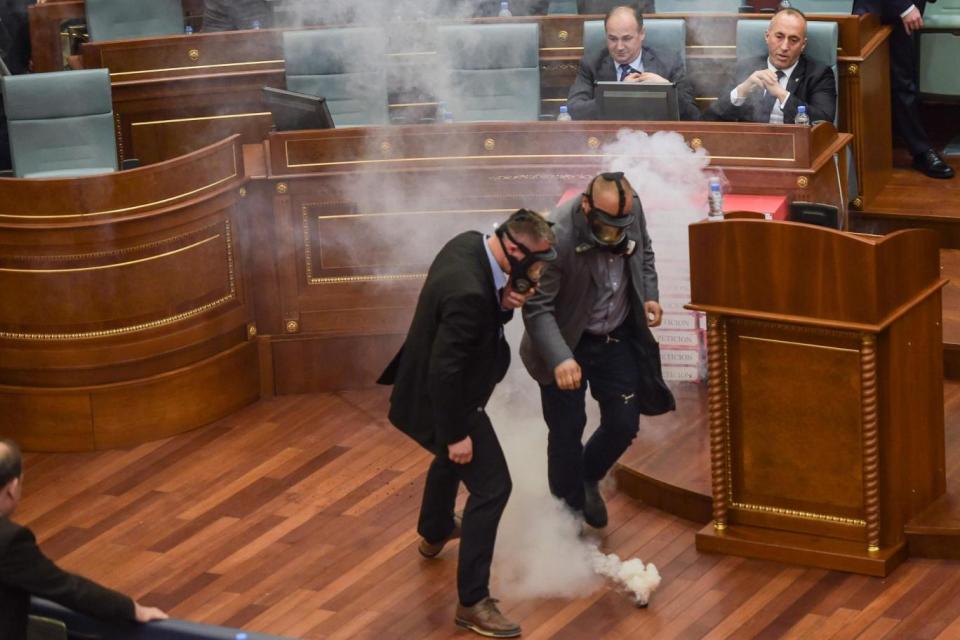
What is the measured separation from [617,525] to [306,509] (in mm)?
939

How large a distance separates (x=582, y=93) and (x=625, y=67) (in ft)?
0.62

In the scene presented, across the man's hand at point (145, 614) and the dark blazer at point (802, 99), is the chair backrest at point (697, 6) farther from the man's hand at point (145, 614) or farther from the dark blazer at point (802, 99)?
the man's hand at point (145, 614)

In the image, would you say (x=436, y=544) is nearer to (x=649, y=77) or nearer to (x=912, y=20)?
(x=649, y=77)

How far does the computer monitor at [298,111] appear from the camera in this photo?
5.55m

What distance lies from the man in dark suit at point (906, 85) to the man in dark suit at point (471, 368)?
3.09 metres

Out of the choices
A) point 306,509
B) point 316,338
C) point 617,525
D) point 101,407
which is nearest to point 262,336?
point 316,338

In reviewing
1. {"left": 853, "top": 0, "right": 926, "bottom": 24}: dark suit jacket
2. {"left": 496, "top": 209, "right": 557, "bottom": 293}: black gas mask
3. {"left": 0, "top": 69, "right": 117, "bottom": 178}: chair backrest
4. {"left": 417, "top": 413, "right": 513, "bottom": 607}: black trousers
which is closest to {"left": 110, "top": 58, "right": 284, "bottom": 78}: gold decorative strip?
{"left": 0, "top": 69, "right": 117, "bottom": 178}: chair backrest

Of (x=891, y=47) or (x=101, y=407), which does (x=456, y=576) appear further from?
(x=891, y=47)

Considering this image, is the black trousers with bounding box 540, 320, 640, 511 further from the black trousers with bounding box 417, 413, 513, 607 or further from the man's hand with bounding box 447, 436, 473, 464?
the man's hand with bounding box 447, 436, 473, 464

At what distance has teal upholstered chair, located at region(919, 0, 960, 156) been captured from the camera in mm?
6520

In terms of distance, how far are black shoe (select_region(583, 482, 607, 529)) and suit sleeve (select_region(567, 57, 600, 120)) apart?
1.87m

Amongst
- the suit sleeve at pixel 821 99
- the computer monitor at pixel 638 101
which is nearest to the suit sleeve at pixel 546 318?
the computer monitor at pixel 638 101

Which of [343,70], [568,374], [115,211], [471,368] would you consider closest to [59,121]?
[343,70]

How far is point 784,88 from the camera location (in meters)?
5.84
